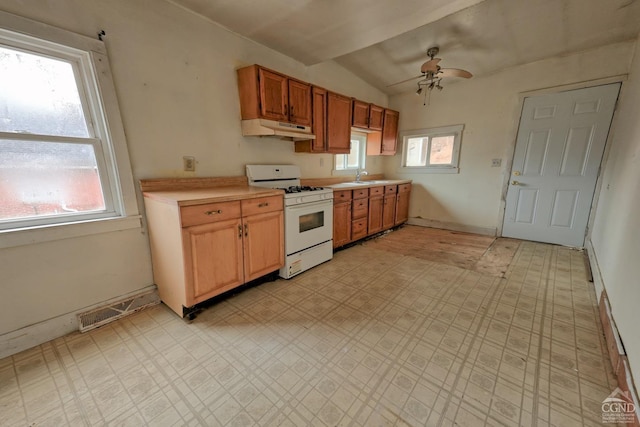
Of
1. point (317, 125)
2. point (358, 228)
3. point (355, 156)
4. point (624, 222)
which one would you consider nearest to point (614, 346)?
point (624, 222)

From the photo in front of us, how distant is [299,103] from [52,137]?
211cm

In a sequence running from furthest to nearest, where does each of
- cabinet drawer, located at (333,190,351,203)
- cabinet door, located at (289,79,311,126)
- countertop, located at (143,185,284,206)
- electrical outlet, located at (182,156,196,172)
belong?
cabinet drawer, located at (333,190,351,203) → cabinet door, located at (289,79,311,126) → electrical outlet, located at (182,156,196,172) → countertop, located at (143,185,284,206)

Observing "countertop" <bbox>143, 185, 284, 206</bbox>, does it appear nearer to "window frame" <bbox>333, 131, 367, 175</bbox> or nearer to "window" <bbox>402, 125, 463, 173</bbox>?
"window frame" <bbox>333, 131, 367, 175</bbox>

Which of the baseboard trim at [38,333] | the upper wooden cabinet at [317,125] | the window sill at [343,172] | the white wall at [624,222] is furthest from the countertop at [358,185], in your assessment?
the baseboard trim at [38,333]

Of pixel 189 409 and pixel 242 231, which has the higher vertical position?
pixel 242 231

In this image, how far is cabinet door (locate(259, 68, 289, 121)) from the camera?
2.45m

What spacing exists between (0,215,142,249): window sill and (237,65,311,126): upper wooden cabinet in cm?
147

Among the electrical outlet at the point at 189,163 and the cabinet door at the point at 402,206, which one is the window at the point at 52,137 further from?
the cabinet door at the point at 402,206

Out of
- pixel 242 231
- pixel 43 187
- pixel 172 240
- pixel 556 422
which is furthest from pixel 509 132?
pixel 43 187

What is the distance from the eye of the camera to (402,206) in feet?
15.1

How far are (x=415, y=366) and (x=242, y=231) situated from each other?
1.59m

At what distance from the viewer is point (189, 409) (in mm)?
1219

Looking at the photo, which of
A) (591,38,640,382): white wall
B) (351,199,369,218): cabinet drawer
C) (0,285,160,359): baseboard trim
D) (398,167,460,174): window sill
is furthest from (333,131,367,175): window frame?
(0,285,160,359): baseboard trim

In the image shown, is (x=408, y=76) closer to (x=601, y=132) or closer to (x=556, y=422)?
(x=601, y=132)
